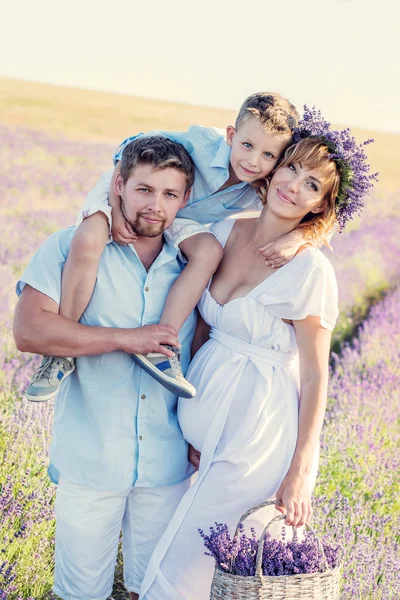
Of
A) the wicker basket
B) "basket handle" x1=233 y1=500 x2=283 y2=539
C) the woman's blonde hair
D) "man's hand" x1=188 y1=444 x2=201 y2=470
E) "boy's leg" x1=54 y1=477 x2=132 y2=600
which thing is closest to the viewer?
the wicker basket

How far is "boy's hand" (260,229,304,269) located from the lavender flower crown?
11.8 inches

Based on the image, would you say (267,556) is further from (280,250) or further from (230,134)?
(230,134)

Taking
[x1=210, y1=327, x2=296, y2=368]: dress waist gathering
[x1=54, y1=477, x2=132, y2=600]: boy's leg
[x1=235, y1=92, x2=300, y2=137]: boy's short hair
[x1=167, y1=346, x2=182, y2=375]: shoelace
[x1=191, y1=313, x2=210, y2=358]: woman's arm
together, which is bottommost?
[x1=54, y1=477, x2=132, y2=600]: boy's leg

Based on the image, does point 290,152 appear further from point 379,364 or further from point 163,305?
point 379,364

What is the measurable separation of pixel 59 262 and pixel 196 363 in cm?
67

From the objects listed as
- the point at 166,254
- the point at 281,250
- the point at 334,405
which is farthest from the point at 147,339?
the point at 334,405

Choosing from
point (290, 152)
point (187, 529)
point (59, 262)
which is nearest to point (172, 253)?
point (59, 262)

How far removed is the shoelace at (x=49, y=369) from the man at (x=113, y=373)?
2.7 inches

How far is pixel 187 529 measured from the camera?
2.80 metres

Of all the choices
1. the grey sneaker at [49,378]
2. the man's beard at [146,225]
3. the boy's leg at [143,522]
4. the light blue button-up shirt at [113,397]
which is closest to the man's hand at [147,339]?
the light blue button-up shirt at [113,397]

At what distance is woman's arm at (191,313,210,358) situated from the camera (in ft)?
10.3

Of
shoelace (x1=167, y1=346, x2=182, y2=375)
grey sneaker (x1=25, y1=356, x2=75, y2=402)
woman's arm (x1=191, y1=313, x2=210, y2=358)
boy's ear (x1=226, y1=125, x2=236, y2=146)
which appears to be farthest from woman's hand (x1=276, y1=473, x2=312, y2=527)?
boy's ear (x1=226, y1=125, x2=236, y2=146)

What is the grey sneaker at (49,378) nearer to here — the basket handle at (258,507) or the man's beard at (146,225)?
the man's beard at (146,225)

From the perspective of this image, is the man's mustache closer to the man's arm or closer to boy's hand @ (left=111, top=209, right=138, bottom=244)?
boy's hand @ (left=111, top=209, right=138, bottom=244)
